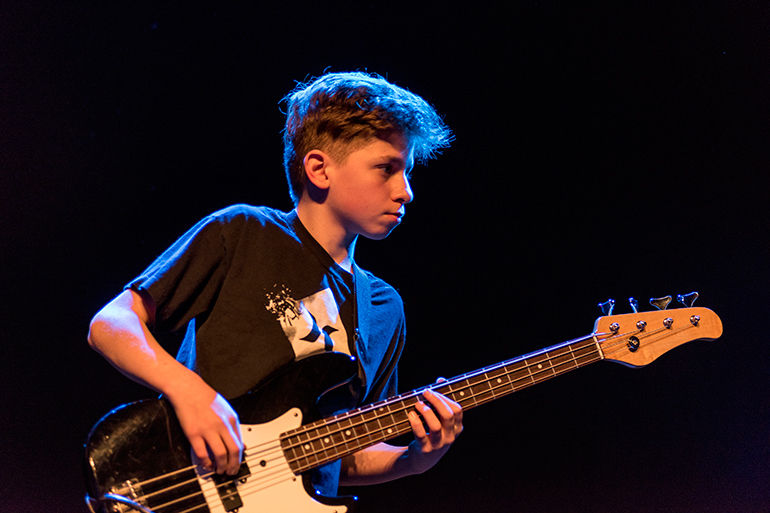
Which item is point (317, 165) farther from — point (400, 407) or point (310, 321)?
point (400, 407)

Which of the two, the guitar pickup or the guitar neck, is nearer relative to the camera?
the guitar pickup

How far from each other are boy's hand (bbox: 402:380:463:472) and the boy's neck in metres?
0.56

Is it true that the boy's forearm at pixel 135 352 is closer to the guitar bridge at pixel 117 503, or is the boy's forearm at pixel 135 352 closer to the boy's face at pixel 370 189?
the guitar bridge at pixel 117 503

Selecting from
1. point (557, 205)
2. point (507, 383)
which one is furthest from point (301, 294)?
point (557, 205)

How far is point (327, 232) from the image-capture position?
68.5 inches

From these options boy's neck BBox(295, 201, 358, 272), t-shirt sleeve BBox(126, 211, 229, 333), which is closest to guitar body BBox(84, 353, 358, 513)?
t-shirt sleeve BBox(126, 211, 229, 333)

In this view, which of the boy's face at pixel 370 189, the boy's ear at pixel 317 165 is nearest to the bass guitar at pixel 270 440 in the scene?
the boy's face at pixel 370 189

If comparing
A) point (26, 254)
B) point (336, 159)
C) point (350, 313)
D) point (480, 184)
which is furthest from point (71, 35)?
point (480, 184)

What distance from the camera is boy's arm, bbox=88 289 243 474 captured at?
3.83ft

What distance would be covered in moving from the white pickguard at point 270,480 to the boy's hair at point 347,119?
3.02ft

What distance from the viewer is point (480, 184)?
2.87m

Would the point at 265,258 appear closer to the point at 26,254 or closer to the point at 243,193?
the point at 243,193

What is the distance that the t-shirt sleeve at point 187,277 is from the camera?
1.35m

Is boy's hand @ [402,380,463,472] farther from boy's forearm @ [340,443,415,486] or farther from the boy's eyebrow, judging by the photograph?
the boy's eyebrow
